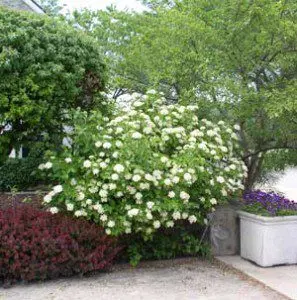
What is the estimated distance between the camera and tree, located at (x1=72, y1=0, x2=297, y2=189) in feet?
19.3

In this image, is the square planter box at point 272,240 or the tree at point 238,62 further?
the tree at point 238,62

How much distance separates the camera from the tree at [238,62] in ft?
19.3

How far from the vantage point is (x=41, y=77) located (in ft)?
18.3

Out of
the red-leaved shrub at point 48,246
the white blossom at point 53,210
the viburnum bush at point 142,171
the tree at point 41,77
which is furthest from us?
the tree at point 41,77

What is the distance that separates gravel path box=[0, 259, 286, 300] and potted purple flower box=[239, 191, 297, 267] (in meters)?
0.48

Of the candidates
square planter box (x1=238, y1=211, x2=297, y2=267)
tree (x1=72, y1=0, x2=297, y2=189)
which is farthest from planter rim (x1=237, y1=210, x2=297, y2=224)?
tree (x1=72, y1=0, x2=297, y2=189)

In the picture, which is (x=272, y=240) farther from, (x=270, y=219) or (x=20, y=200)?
(x=20, y=200)

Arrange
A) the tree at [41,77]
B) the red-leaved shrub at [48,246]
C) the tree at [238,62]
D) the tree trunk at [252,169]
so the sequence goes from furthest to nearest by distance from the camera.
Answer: the tree trunk at [252,169]
the tree at [238,62]
the tree at [41,77]
the red-leaved shrub at [48,246]

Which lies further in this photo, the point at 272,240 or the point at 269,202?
the point at 269,202

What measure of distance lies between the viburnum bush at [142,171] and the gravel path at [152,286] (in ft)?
1.75

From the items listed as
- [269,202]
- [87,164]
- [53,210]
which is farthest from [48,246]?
[269,202]

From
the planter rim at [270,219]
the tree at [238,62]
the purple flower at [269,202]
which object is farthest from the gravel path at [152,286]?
Result: the tree at [238,62]

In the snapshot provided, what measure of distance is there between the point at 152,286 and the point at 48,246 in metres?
1.17

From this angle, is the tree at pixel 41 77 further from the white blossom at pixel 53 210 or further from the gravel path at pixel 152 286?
the gravel path at pixel 152 286
